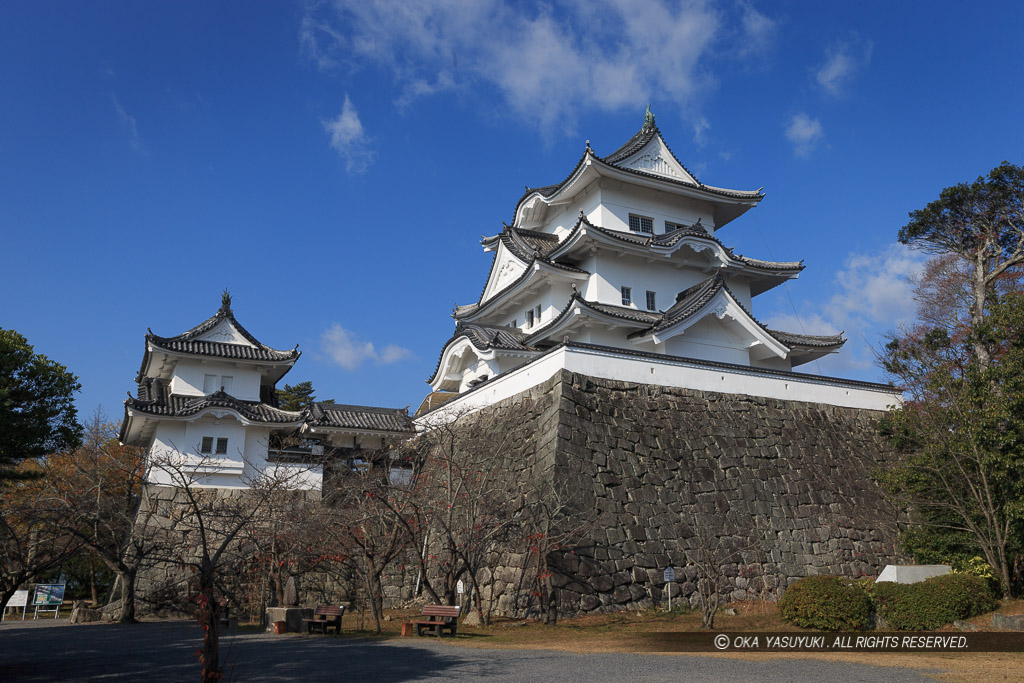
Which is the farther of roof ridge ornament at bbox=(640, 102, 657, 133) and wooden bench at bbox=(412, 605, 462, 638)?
roof ridge ornament at bbox=(640, 102, 657, 133)

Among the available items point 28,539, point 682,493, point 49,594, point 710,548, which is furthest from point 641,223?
point 49,594

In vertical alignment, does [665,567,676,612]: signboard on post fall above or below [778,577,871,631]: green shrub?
above

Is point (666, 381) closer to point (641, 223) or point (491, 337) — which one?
point (491, 337)

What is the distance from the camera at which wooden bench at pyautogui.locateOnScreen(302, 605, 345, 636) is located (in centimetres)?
1305

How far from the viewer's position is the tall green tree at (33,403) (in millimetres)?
20109

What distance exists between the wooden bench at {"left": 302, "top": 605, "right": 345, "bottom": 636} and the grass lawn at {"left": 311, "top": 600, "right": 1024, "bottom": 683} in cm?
31

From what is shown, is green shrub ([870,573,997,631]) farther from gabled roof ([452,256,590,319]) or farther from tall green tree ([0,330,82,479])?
tall green tree ([0,330,82,479])

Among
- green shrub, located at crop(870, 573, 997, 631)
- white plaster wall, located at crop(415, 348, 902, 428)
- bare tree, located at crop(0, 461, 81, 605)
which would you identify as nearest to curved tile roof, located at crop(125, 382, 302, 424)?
bare tree, located at crop(0, 461, 81, 605)

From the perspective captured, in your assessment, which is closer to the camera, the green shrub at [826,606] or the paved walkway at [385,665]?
the paved walkway at [385,665]

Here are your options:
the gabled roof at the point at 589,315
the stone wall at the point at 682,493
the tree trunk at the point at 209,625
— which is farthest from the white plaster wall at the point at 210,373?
the tree trunk at the point at 209,625

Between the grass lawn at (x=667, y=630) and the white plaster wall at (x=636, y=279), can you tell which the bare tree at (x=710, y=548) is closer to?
the grass lawn at (x=667, y=630)

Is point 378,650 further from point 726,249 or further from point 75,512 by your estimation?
point 726,249

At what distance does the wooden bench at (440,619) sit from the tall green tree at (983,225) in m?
16.4

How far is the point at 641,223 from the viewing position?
80.6 ft
